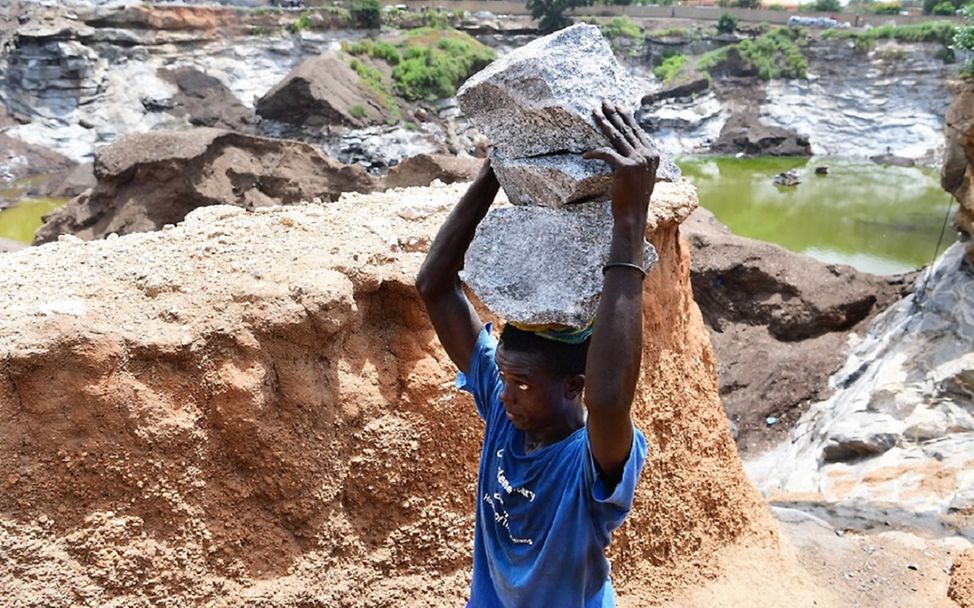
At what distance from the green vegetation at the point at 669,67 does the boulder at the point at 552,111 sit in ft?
107

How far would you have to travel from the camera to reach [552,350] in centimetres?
201

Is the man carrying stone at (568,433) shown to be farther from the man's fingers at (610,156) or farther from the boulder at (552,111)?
the boulder at (552,111)

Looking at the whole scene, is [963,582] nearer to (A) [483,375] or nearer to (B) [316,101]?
(A) [483,375]

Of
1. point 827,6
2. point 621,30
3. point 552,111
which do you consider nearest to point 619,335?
point 552,111

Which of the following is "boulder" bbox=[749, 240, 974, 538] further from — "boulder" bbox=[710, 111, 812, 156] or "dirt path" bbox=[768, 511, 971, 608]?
"boulder" bbox=[710, 111, 812, 156]

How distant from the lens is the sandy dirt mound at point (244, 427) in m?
3.05

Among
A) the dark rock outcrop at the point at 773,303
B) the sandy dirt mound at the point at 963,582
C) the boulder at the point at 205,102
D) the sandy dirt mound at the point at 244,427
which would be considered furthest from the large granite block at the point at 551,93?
the boulder at the point at 205,102

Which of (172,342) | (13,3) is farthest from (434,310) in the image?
(13,3)

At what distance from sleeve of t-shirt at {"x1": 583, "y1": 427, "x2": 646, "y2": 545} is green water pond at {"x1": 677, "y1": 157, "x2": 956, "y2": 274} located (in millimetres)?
17019

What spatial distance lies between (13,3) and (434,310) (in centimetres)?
3100

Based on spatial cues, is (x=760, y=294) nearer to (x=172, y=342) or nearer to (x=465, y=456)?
(x=465, y=456)

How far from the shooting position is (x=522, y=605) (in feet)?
6.59

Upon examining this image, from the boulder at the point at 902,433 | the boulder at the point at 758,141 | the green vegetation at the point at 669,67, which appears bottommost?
the boulder at the point at 758,141

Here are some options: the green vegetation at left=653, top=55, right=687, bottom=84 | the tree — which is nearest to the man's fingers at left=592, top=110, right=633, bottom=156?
the green vegetation at left=653, top=55, right=687, bottom=84
